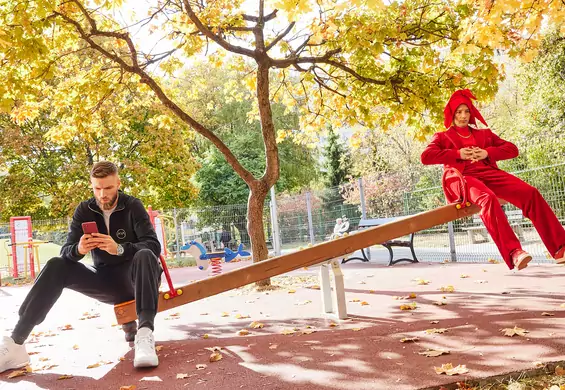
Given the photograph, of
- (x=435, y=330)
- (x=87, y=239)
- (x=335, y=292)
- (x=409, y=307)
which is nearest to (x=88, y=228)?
(x=87, y=239)

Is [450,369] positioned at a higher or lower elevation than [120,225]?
lower

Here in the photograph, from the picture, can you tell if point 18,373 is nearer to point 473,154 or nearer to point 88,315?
point 88,315

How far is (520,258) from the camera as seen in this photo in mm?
4133

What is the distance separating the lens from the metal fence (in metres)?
9.22

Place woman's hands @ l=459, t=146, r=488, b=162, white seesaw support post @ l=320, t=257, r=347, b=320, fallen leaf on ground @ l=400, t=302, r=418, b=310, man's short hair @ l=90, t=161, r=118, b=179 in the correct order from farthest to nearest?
fallen leaf on ground @ l=400, t=302, r=418, b=310 → white seesaw support post @ l=320, t=257, r=347, b=320 → woman's hands @ l=459, t=146, r=488, b=162 → man's short hair @ l=90, t=161, r=118, b=179

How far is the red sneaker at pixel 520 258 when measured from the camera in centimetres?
408

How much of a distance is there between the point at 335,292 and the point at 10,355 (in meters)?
3.10

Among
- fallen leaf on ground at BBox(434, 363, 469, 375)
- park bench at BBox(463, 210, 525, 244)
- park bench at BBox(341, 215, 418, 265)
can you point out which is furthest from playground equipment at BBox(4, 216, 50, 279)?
fallen leaf on ground at BBox(434, 363, 469, 375)

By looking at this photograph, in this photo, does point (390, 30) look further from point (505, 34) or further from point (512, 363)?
point (512, 363)

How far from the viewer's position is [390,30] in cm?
714

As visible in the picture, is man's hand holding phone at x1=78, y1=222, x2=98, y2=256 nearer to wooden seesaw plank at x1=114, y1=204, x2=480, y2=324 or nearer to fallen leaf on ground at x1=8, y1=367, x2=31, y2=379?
wooden seesaw plank at x1=114, y1=204, x2=480, y2=324

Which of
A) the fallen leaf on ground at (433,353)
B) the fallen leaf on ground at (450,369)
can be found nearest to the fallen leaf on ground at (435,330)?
the fallen leaf on ground at (433,353)

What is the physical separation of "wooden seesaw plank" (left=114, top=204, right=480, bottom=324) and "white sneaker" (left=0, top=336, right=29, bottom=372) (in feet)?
2.65

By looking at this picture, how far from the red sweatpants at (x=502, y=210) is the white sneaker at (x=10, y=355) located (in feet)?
13.2
